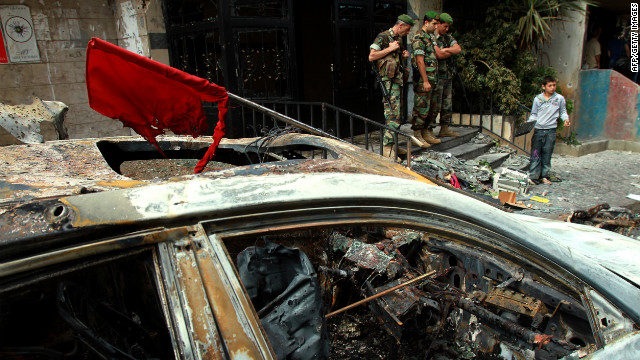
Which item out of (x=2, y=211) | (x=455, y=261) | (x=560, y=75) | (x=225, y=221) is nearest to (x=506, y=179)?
(x=455, y=261)

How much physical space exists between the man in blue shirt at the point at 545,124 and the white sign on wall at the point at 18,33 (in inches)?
347

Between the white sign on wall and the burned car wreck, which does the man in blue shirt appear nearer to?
the burned car wreck

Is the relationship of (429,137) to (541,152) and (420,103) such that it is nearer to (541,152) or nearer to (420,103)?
(420,103)

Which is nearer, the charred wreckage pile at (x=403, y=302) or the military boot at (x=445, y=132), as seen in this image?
the charred wreckage pile at (x=403, y=302)

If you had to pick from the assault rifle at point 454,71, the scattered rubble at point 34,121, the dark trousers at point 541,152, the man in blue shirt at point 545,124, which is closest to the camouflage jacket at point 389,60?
the assault rifle at point 454,71

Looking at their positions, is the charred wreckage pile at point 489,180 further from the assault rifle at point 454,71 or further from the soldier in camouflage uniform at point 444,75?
the assault rifle at point 454,71

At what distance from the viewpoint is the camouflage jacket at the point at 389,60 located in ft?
19.7

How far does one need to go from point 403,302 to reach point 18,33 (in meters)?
8.15

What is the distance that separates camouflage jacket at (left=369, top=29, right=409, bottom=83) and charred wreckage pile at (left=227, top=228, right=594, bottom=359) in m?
3.99

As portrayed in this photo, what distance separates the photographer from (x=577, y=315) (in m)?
1.64

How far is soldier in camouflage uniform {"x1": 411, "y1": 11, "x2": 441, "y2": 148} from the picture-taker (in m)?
6.33

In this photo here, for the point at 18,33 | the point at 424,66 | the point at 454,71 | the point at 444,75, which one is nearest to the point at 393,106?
the point at 424,66

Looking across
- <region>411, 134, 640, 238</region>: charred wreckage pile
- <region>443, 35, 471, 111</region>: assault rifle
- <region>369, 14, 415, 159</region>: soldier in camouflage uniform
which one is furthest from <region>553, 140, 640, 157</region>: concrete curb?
<region>369, 14, 415, 159</region>: soldier in camouflage uniform

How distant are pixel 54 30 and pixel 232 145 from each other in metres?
6.63
